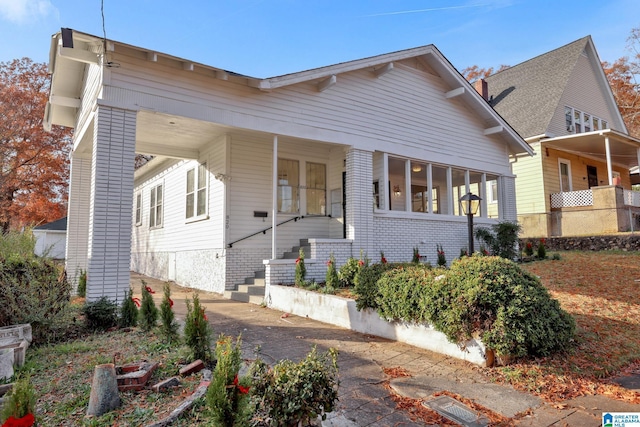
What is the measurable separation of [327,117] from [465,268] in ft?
19.8

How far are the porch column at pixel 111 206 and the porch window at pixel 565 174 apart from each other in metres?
19.4

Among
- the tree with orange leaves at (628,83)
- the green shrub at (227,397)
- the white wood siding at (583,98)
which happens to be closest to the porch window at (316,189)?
the green shrub at (227,397)

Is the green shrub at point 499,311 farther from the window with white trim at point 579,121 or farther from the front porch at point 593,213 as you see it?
the window with white trim at point 579,121

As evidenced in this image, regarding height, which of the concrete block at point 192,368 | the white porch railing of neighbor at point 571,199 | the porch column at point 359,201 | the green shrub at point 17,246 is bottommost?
the concrete block at point 192,368

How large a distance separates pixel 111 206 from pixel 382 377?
5515mm

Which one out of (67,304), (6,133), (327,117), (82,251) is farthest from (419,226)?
(6,133)

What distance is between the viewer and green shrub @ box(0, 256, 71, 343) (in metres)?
5.24

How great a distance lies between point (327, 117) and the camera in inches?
380

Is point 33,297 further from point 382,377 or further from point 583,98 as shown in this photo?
point 583,98

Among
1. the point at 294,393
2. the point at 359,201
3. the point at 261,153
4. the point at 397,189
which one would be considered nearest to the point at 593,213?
the point at 397,189

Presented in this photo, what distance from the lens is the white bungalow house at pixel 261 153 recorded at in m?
6.95

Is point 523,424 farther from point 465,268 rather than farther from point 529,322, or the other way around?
point 465,268

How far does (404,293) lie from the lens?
17.3ft

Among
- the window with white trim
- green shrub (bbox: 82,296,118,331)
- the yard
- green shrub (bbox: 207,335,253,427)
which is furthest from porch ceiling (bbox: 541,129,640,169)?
green shrub (bbox: 207,335,253,427)
